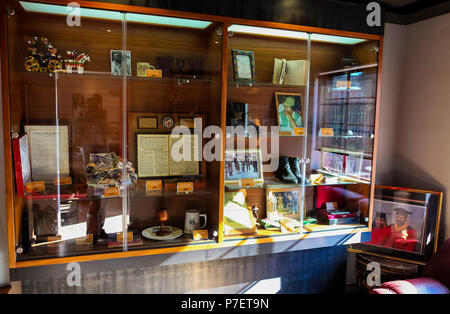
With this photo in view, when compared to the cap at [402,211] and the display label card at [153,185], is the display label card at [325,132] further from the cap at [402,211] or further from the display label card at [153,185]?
the display label card at [153,185]

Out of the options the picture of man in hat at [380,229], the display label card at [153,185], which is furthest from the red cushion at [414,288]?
the display label card at [153,185]

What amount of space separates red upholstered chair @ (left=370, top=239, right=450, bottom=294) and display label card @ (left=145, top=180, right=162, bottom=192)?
1396mm

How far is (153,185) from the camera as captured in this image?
2.08m

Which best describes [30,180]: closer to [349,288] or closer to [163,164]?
[163,164]

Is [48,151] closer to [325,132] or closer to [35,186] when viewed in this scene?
[35,186]

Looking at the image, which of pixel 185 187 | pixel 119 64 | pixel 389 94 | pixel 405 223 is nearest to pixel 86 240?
pixel 185 187

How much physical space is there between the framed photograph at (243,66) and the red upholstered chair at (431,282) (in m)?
1.47

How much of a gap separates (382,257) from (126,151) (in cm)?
199

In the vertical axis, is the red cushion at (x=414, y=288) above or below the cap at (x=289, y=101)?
below

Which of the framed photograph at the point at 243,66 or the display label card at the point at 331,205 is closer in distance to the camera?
the framed photograph at the point at 243,66

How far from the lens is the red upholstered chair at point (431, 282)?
1.97 metres

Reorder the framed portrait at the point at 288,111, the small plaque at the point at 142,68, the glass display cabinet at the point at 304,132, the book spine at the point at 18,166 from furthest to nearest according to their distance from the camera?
the framed portrait at the point at 288,111
the glass display cabinet at the point at 304,132
the small plaque at the point at 142,68
the book spine at the point at 18,166

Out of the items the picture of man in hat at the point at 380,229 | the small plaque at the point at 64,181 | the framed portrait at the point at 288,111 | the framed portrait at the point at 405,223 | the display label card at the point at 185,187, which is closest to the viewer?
the small plaque at the point at 64,181

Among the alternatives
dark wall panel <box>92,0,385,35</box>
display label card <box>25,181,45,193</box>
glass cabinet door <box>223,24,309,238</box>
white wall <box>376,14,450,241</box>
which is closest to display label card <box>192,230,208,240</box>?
glass cabinet door <box>223,24,309,238</box>
